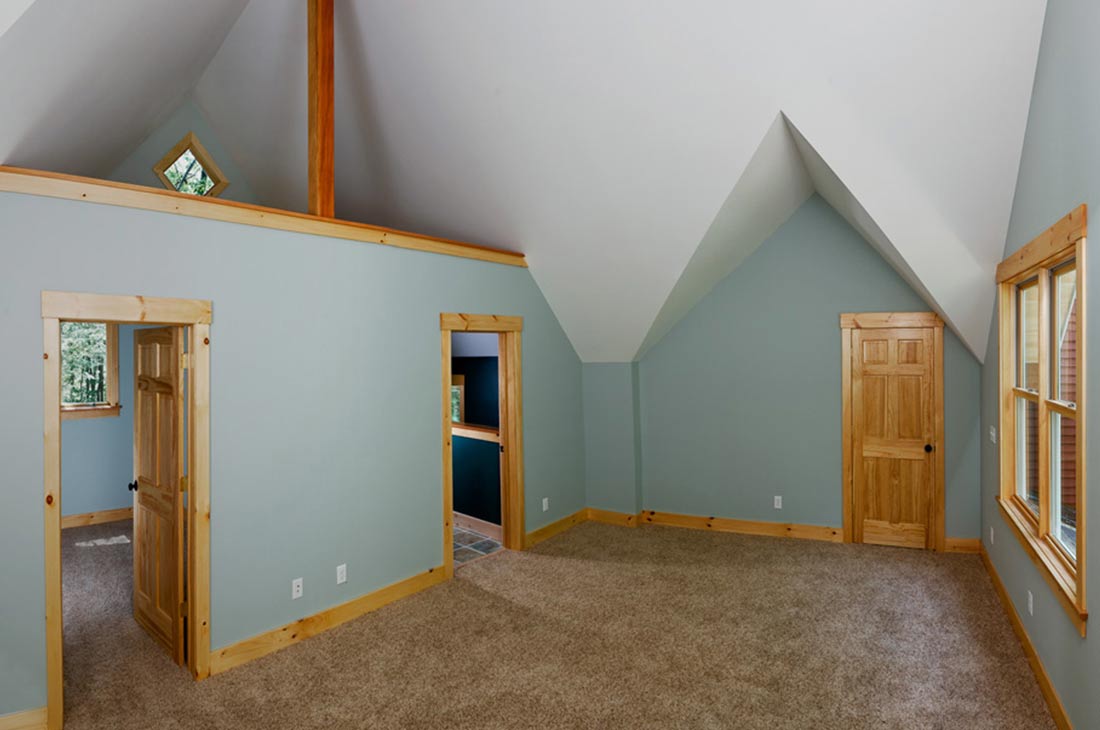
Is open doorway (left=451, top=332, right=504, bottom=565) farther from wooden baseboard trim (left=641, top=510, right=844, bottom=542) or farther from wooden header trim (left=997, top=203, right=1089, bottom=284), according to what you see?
wooden header trim (left=997, top=203, right=1089, bottom=284)

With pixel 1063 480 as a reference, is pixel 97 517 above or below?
below

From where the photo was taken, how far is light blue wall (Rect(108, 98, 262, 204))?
5.65 metres

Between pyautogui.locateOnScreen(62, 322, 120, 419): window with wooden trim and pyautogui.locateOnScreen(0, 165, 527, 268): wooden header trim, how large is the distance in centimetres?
392

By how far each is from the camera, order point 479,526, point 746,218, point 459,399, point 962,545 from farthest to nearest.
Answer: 1. point 459,399
2. point 479,526
3. point 962,545
4. point 746,218

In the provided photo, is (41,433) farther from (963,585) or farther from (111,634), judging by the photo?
(963,585)

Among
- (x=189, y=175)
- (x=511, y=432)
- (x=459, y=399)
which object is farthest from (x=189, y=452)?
(x=189, y=175)

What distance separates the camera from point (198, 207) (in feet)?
10.6

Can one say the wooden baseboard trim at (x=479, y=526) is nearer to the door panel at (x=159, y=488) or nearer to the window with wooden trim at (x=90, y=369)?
the door panel at (x=159, y=488)

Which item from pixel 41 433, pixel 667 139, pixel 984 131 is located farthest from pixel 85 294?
pixel 984 131

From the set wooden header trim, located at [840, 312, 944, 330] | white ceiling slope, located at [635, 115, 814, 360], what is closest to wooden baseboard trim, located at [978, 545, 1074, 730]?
wooden header trim, located at [840, 312, 944, 330]

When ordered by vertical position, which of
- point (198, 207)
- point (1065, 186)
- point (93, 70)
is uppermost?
point (93, 70)

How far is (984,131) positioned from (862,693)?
2.86m

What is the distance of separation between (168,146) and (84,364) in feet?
7.64

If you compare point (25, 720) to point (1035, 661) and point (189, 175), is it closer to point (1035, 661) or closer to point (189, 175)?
point (1035, 661)
